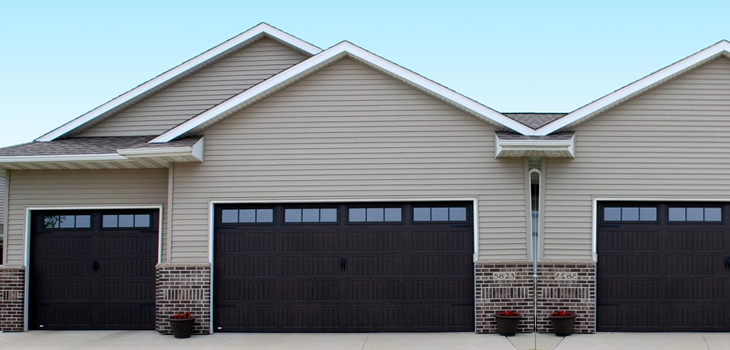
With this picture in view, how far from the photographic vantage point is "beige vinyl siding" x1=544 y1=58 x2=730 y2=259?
1259 centimetres

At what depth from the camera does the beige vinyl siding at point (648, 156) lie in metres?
12.6

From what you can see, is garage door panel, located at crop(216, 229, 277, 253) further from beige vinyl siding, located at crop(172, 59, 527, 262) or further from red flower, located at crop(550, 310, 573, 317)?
red flower, located at crop(550, 310, 573, 317)

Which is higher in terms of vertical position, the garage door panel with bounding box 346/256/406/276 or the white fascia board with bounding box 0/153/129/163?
the white fascia board with bounding box 0/153/129/163

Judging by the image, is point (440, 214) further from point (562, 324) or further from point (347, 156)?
point (562, 324)

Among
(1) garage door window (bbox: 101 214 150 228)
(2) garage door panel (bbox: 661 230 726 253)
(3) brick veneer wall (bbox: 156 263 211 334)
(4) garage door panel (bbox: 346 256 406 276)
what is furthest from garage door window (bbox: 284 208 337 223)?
(2) garage door panel (bbox: 661 230 726 253)

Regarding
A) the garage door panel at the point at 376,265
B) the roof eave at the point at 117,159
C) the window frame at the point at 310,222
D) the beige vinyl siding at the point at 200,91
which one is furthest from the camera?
the beige vinyl siding at the point at 200,91

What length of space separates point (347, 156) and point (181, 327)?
4363 mm

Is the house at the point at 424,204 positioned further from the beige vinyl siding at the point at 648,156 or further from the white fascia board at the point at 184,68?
the white fascia board at the point at 184,68

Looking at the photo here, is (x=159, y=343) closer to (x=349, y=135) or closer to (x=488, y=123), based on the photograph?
(x=349, y=135)

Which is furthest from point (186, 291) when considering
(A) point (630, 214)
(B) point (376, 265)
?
(A) point (630, 214)

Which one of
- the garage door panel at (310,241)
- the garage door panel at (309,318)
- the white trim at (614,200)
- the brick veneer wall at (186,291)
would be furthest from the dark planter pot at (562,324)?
the brick veneer wall at (186,291)

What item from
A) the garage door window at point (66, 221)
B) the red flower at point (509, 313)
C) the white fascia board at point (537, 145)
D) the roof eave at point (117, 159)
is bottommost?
the red flower at point (509, 313)

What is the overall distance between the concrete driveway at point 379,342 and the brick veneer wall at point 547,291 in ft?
0.96

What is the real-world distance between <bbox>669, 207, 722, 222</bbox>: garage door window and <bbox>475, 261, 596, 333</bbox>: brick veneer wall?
6.07ft
